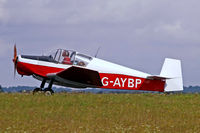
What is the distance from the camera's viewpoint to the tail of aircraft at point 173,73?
2189cm

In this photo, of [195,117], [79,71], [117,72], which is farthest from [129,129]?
[117,72]

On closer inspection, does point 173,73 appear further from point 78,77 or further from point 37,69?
point 37,69

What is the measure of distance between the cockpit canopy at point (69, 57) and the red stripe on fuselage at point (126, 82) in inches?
48.6

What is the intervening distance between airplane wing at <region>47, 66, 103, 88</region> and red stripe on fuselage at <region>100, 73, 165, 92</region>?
0.51 m

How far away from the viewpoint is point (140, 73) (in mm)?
21094

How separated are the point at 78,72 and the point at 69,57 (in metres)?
0.94

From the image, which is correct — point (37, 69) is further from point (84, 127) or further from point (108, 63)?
point (84, 127)

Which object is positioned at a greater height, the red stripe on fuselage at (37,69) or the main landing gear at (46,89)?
the red stripe on fuselage at (37,69)

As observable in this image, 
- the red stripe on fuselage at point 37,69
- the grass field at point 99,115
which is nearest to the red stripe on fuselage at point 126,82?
the red stripe on fuselage at point 37,69

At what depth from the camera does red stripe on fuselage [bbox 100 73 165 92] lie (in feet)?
66.6

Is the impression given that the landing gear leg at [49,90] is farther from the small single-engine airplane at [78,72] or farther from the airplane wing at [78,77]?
the airplane wing at [78,77]

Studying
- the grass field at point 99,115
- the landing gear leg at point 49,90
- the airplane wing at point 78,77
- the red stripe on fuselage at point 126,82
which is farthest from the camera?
the red stripe on fuselage at point 126,82

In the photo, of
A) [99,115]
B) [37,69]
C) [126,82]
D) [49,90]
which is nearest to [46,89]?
[49,90]

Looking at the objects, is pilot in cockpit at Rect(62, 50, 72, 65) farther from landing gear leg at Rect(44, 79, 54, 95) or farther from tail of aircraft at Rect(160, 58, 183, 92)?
tail of aircraft at Rect(160, 58, 183, 92)
